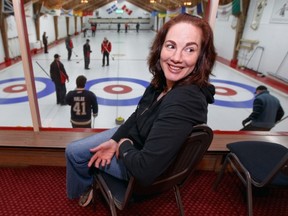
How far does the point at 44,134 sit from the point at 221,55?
1231cm

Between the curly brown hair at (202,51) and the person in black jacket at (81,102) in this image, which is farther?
the person in black jacket at (81,102)

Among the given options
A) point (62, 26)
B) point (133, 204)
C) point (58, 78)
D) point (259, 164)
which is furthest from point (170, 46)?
point (62, 26)

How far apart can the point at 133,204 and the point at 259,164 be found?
1004 mm

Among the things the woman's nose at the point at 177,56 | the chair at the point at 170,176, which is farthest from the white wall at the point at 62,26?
the woman's nose at the point at 177,56

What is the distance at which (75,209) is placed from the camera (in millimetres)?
1712

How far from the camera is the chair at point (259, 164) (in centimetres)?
132

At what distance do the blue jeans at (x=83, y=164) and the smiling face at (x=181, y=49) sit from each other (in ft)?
1.95

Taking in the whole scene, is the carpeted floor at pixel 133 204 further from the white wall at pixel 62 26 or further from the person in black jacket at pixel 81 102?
the white wall at pixel 62 26

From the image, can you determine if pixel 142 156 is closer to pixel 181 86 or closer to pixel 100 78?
pixel 181 86

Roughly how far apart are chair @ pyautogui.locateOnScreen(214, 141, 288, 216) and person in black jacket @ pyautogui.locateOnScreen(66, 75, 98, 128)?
2326 mm

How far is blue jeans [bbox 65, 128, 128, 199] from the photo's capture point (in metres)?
1.24

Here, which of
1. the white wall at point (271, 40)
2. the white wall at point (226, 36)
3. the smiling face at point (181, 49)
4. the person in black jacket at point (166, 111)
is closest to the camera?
the person in black jacket at point (166, 111)

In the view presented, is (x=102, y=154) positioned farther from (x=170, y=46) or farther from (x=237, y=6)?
(x=237, y=6)

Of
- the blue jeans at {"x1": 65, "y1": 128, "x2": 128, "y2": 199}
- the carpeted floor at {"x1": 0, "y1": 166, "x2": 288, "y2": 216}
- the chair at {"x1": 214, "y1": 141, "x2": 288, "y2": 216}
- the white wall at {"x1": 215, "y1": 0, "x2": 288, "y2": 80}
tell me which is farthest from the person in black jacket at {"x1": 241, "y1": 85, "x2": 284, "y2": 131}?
the white wall at {"x1": 215, "y1": 0, "x2": 288, "y2": 80}
